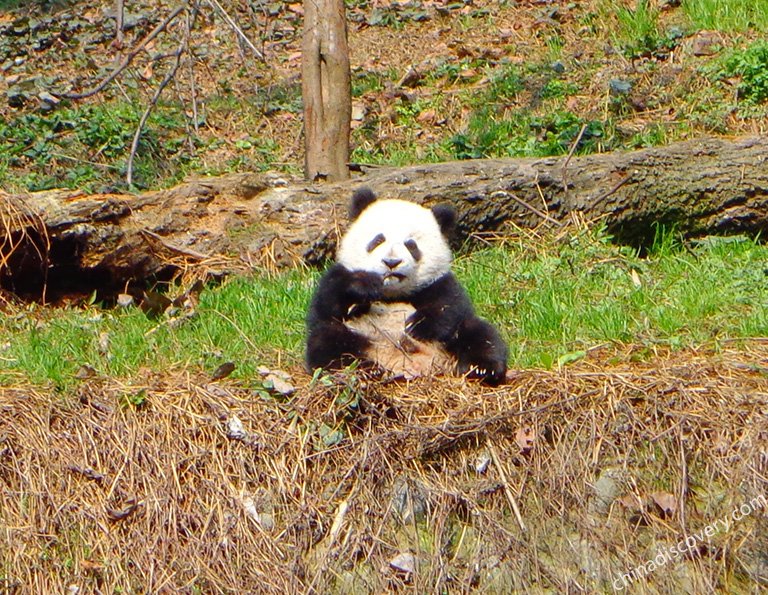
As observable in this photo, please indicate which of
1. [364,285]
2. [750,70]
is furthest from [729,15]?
[364,285]

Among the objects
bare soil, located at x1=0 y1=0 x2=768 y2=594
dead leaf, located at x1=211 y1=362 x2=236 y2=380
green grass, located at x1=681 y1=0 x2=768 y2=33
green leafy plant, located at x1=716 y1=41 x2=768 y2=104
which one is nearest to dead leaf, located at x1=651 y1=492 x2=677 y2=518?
bare soil, located at x1=0 y1=0 x2=768 y2=594

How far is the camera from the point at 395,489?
5.39 meters

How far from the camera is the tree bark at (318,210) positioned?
742cm

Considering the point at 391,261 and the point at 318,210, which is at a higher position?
the point at 391,261

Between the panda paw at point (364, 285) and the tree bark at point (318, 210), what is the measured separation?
238 centimetres

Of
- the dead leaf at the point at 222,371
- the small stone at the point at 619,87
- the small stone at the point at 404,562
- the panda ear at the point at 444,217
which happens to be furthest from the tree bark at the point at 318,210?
the small stone at the point at 404,562

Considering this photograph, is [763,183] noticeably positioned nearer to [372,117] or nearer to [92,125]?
[372,117]

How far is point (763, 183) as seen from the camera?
8.11 metres

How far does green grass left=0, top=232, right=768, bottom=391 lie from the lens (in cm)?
603

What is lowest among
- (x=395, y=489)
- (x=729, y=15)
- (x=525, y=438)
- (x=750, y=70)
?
(x=395, y=489)

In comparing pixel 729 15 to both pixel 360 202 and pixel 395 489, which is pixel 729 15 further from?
pixel 395 489

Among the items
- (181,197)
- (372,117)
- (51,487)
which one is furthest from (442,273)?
(372,117)

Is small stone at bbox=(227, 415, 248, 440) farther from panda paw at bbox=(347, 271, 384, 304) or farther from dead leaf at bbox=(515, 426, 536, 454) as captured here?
dead leaf at bbox=(515, 426, 536, 454)

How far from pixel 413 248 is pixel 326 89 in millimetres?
3876
